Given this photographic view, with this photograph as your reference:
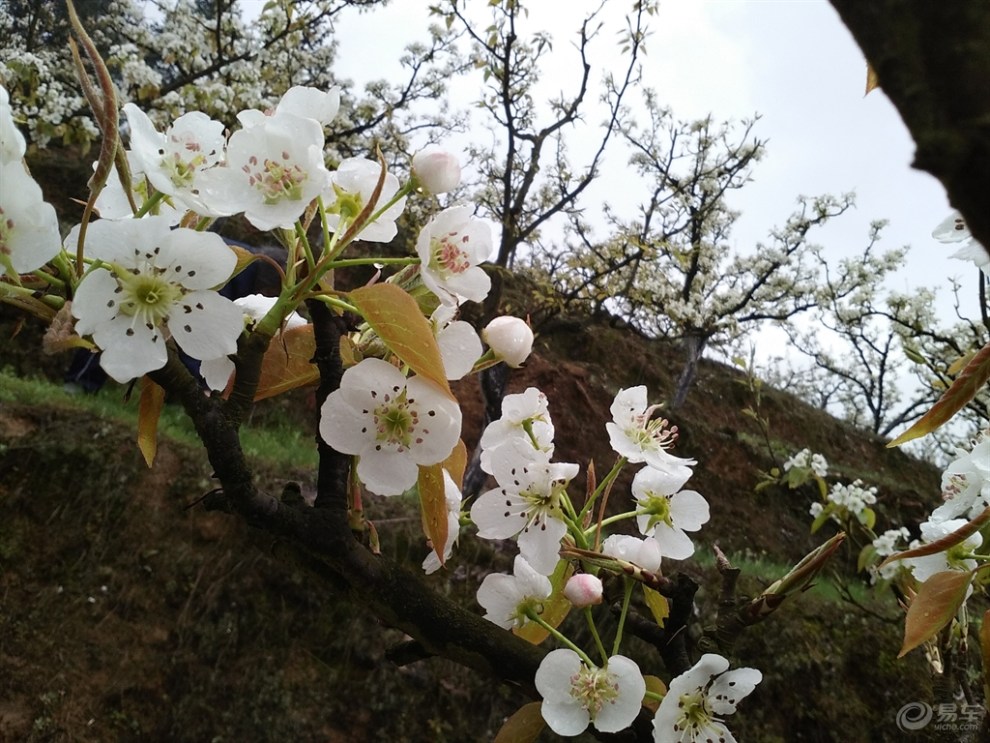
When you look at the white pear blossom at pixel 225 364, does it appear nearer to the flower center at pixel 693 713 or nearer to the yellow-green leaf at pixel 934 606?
the flower center at pixel 693 713

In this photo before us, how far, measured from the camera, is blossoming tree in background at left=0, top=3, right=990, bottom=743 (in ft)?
1.37

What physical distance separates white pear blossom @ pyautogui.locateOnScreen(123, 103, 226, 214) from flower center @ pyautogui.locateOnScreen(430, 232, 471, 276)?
0.17 metres

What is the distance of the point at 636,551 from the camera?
644 mm

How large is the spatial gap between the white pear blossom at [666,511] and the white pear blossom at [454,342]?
257mm

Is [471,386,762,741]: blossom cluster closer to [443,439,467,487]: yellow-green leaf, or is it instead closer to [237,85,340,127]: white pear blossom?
[443,439,467,487]: yellow-green leaf

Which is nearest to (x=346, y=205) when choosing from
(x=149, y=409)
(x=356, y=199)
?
(x=356, y=199)

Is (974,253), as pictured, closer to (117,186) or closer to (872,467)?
(117,186)

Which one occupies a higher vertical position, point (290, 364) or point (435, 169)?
point (435, 169)

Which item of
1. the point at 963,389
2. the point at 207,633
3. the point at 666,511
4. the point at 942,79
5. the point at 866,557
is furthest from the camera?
the point at 866,557

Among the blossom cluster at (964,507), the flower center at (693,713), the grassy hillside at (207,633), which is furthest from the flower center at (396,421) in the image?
the grassy hillside at (207,633)

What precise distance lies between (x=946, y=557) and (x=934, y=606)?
123 millimetres

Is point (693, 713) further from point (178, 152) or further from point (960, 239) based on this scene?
point (178, 152)

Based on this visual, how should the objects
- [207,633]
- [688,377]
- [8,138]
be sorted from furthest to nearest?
[688,377] < [207,633] < [8,138]

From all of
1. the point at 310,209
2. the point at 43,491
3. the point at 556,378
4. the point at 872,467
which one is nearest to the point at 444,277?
the point at 310,209
